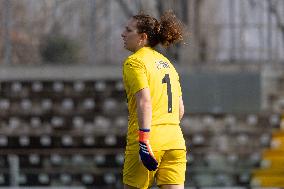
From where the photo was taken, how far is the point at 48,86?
1221 centimetres

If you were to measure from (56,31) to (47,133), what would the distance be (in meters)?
1.25

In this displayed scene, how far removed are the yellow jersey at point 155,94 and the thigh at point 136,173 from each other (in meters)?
0.06

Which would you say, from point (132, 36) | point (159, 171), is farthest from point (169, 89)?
point (159, 171)

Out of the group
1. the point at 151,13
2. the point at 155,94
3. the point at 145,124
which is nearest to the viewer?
the point at 145,124

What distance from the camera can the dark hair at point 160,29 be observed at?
19.8 feet

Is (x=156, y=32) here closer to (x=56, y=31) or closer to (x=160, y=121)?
(x=160, y=121)

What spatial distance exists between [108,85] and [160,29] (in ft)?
20.1

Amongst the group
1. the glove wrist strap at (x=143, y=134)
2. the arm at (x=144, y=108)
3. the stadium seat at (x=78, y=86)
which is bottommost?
the stadium seat at (x=78, y=86)

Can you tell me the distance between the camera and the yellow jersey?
593cm

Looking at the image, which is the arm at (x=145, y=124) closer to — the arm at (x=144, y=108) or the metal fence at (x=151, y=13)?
the arm at (x=144, y=108)

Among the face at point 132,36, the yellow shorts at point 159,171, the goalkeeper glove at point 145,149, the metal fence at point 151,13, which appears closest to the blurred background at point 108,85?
the metal fence at point 151,13

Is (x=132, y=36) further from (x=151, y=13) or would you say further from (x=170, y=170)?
(x=151, y=13)

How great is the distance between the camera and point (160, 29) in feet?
19.9

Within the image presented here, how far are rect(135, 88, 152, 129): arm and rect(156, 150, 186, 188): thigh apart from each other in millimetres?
279
